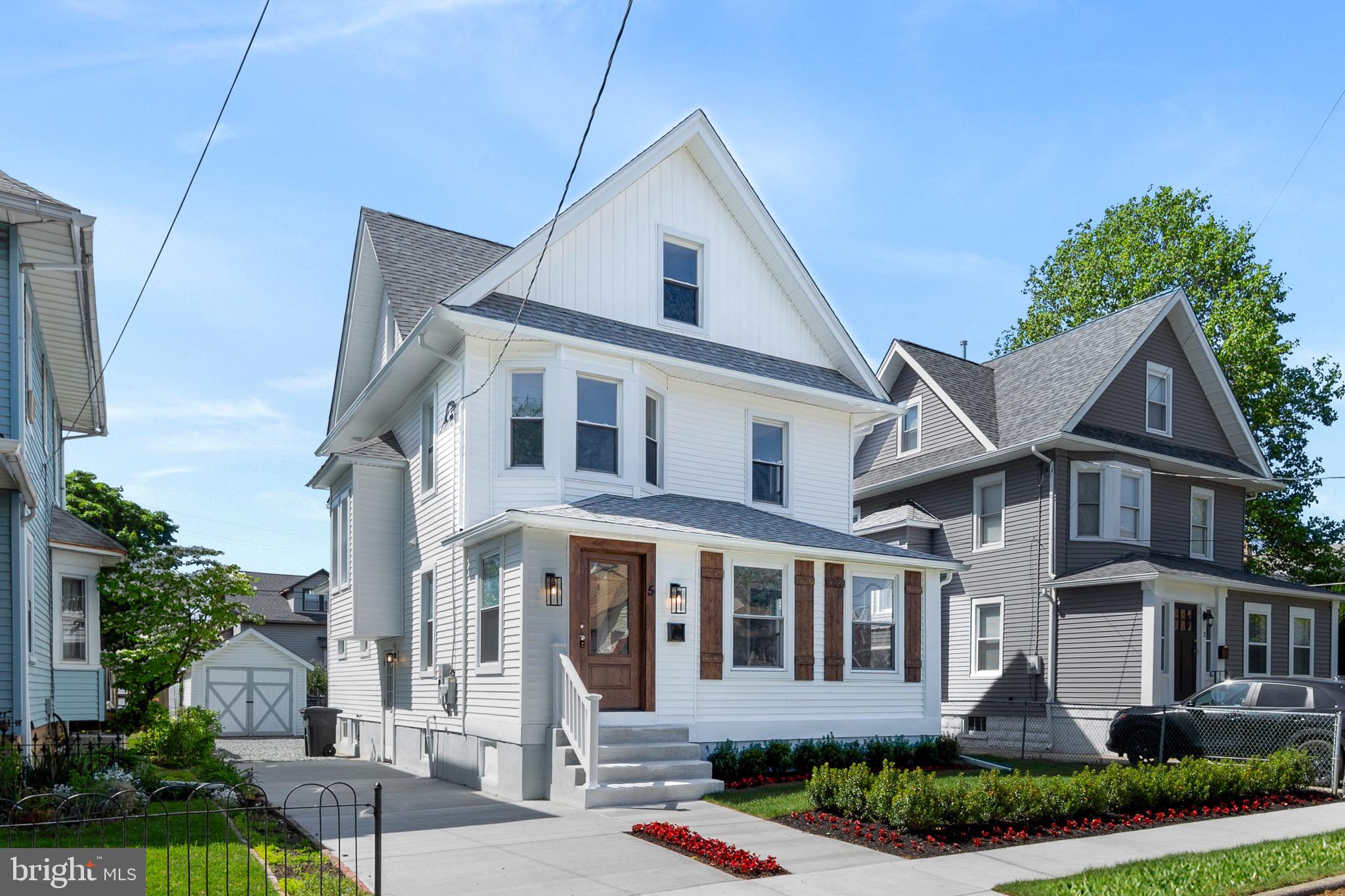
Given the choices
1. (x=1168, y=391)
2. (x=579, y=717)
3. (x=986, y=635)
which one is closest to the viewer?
(x=579, y=717)

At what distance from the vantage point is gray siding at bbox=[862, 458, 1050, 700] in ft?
72.8

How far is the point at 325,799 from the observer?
42.0 ft

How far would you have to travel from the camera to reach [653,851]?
380 inches

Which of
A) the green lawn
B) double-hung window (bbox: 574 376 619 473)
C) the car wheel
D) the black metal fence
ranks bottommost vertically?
the car wheel

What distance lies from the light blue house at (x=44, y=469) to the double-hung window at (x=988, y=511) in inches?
675

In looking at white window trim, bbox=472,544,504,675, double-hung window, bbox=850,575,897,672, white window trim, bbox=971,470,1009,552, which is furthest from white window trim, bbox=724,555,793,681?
white window trim, bbox=971,470,1009,552

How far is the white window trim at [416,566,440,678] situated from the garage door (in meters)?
20.8

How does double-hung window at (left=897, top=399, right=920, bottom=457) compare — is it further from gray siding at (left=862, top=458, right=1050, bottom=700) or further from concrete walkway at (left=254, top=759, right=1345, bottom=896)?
concrete walkway at (left=254, top=759, right=1345, bottom=896)

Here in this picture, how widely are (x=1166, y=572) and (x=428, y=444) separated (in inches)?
533

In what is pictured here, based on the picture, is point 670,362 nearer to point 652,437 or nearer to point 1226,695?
point 652,437

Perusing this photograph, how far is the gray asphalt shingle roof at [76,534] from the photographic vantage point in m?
17.5

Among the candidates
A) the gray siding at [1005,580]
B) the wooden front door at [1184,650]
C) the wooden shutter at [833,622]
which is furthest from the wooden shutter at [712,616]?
the wooden front door at [1184,650]

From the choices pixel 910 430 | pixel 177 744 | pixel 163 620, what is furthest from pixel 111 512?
pixel 910 430

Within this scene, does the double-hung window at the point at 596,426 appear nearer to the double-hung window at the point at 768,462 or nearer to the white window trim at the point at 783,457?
the white window trim at the point at 783,457
